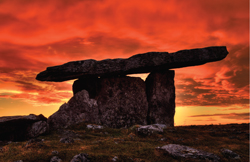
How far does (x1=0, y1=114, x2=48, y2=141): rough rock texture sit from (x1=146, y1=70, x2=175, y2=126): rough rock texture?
502 inches

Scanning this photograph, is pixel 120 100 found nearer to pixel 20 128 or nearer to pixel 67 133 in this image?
pixel 67 133

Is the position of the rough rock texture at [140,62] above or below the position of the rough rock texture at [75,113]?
above

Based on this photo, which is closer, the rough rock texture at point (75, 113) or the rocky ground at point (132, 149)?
the rocky ground at point (132, 149)

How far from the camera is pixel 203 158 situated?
9.98 meters

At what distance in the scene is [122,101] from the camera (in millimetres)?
23828

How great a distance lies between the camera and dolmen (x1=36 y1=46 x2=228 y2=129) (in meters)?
22.3

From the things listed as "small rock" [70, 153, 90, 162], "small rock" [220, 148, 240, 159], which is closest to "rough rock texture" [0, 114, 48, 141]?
"small rock" [70, 153, 90, 162]

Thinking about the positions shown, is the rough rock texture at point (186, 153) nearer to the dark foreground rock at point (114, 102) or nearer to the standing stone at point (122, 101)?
the dark foreground rock at point (114, 102)

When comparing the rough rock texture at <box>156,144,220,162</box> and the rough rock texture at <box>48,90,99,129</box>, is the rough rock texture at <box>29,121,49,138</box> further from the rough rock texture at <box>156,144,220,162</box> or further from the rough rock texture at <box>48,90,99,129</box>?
the rough rock texture at <box>156,144,220,162</box>

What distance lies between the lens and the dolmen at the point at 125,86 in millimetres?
→ 22266

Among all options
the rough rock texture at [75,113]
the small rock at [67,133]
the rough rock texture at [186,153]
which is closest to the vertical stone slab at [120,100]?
the rough rock texture at [75,113]

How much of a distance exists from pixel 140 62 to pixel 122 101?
4.89 metres

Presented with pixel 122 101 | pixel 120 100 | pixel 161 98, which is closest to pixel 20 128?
pixel 120 100

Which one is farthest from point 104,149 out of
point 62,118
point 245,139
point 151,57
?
point 151,57
